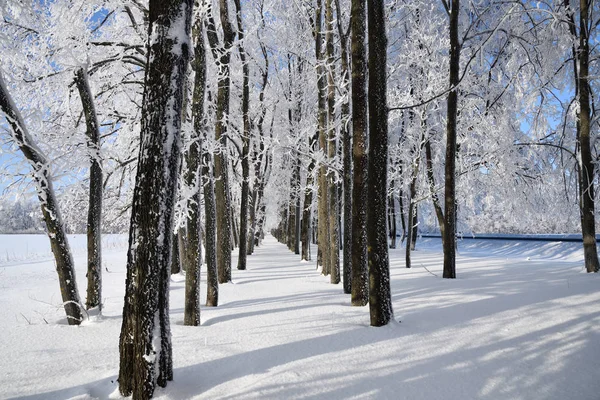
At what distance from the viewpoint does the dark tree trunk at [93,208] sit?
5.82 meters

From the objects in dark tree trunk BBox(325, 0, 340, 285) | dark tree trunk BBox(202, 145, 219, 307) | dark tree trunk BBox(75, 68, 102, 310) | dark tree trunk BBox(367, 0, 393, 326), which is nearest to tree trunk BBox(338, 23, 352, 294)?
Result: dark tree trunk BBox(325, 0, 340, 285)

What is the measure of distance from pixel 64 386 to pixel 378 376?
2815 millimetres

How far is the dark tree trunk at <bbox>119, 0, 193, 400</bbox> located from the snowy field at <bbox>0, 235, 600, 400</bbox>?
12.7 inches

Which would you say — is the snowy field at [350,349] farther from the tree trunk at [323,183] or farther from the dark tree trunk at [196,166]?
the tree trunk at [323,183]

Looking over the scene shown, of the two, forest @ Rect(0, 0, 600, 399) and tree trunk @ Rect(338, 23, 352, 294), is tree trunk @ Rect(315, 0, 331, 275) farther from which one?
tree trunk @ Rect(338, 23, 352, 294)

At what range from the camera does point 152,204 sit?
112 inches

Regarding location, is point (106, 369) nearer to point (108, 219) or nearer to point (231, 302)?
point (231, 302)

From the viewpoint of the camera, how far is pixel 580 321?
4340 millimetres

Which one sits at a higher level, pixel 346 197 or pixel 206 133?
pixel 206 133

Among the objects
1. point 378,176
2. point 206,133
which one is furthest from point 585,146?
point 206,133

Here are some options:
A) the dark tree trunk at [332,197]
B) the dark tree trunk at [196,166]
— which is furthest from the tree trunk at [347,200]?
the dark tree trunk at [196,166]

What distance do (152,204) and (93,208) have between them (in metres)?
3.90

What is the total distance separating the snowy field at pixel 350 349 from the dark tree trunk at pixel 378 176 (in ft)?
1.25

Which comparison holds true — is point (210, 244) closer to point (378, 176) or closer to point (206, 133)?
point (206, 133)
